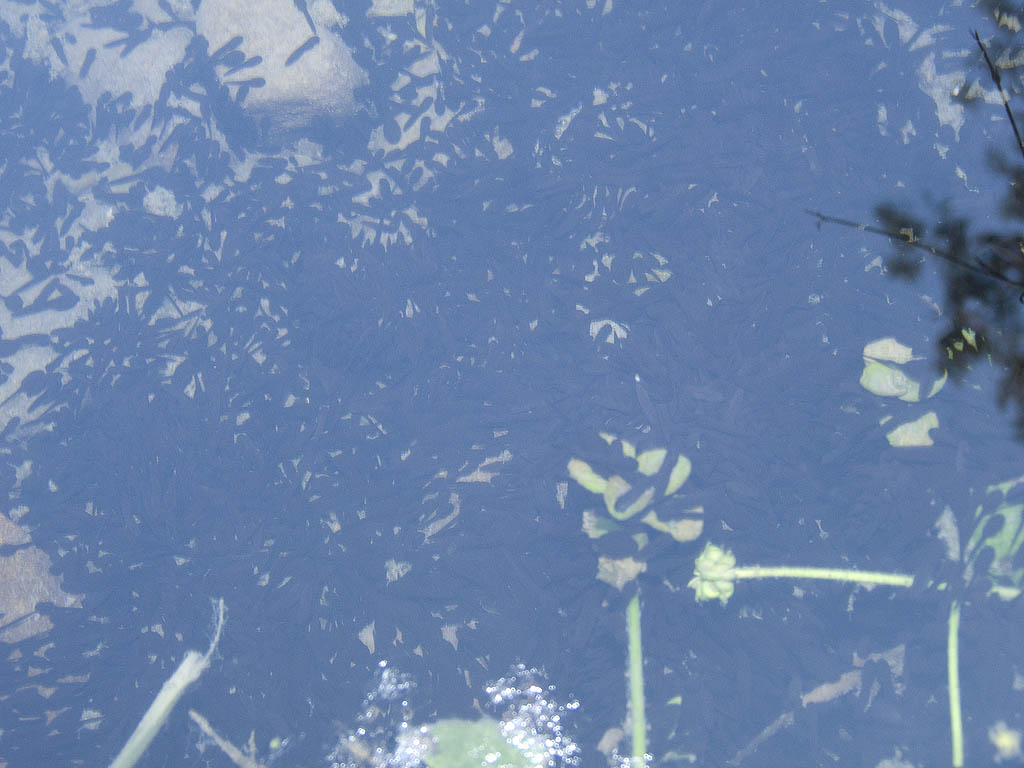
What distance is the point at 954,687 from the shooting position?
2.16 m

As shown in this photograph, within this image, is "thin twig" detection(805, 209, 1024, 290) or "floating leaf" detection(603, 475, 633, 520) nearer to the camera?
"thin twig" detection(805, 209, 1024, 290)

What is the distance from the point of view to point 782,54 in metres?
2.40

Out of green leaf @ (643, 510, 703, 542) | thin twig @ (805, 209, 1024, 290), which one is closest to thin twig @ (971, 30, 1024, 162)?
thin twig @ (805, 209, 1024, 290)

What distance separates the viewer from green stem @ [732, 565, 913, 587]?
2.16 meters

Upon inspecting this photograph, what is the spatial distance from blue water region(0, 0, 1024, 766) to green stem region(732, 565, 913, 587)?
3 cm

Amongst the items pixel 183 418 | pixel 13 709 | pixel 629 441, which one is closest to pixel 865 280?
pixel 629 441

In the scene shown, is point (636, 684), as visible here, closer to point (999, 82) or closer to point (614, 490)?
point (614, 490)

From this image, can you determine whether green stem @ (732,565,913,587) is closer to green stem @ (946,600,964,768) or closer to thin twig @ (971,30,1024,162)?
green stem @ (946,600,964,768)

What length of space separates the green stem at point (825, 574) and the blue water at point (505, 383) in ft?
0.09

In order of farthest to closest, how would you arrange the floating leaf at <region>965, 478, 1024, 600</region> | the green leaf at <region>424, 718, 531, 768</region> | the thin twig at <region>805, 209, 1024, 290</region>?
1. the green leaf at <region>424, 718, 531, 768</region>
2. the floating leaf at <region>965, 478, 1024, 600</region>
3. the thin twig at <region>805, 209, 1024, 290</region>

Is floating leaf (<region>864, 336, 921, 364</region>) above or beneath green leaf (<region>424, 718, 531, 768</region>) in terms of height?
above

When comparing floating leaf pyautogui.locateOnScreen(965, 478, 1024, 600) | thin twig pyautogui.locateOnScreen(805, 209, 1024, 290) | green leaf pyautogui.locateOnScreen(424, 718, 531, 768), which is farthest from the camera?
green leaf pyautogui.locateOnScreen(424, 718, 531, 768)

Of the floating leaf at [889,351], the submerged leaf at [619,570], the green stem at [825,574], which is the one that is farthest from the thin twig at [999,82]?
the submerged leaf at [619,570]

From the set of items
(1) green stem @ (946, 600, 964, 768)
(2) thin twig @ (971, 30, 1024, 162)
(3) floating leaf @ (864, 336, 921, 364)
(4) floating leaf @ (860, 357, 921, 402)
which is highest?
(2) thin twig @ (971, 30, 1024, 162)
